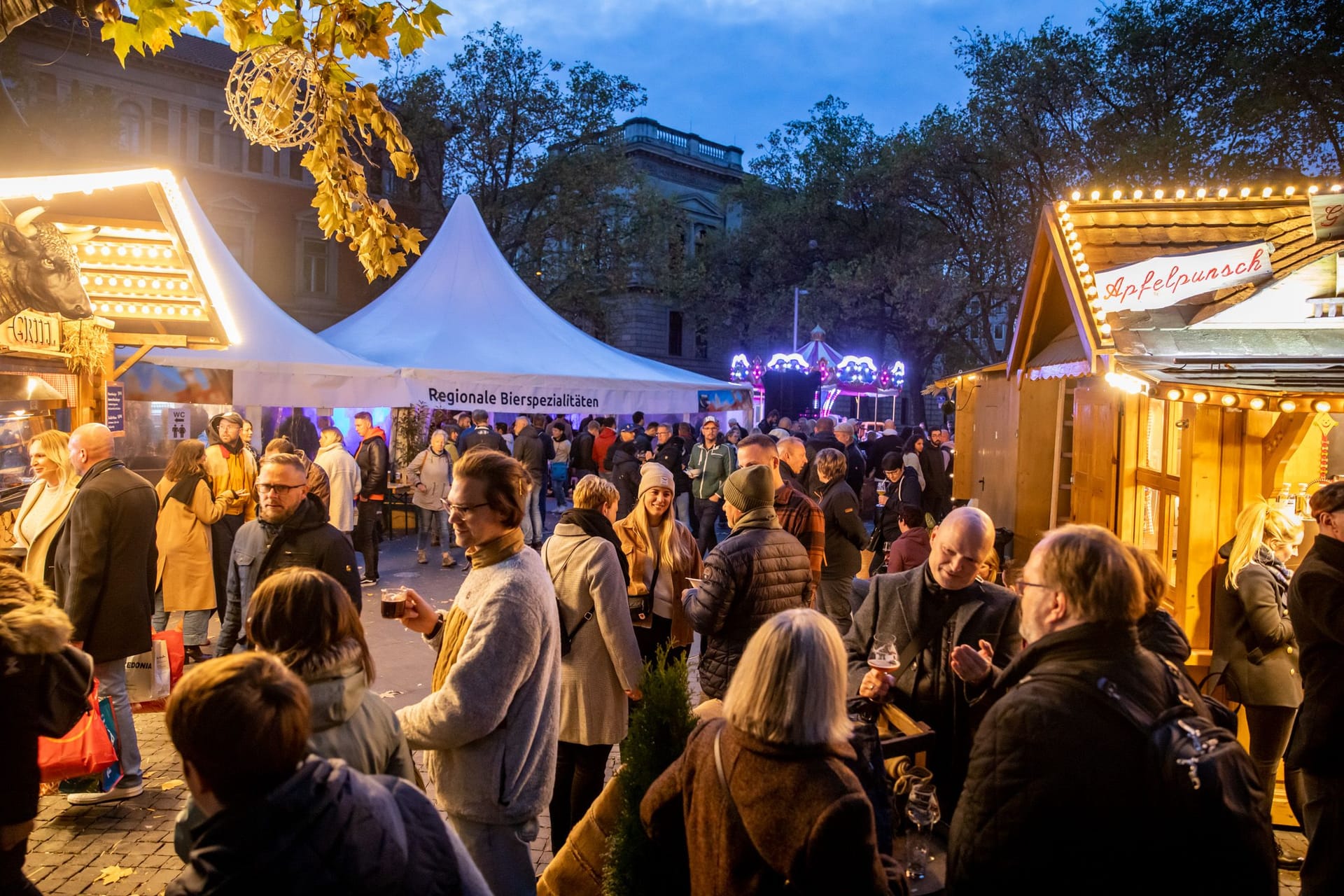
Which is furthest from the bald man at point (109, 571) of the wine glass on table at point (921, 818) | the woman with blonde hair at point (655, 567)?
the wine glass on table at point (921, 818)

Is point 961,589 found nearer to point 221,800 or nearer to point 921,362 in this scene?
point 221,800

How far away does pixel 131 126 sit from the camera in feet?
85.1

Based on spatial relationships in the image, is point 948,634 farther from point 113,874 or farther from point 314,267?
point 314,267

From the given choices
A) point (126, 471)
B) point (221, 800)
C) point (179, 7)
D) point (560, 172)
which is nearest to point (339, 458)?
point (126, 471)

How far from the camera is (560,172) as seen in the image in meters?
25.4

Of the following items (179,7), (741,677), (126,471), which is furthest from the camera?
(126,471)

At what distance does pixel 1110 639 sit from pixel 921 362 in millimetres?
29379

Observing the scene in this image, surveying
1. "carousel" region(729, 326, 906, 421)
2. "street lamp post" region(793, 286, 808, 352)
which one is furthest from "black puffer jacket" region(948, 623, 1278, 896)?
"street lamp post" region(793, 286, 808, 352)

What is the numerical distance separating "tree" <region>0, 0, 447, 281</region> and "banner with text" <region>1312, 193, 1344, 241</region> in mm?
5875

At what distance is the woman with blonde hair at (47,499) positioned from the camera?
447 cm

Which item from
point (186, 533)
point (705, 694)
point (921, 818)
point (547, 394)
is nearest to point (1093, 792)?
point (921, 818)

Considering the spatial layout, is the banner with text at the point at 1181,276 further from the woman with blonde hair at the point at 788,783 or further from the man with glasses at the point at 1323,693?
the woman with blonde hair at the point at 788,783

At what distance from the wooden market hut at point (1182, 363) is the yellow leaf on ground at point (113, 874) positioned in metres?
5.18

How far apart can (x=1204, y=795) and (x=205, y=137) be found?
31867 millimetres
